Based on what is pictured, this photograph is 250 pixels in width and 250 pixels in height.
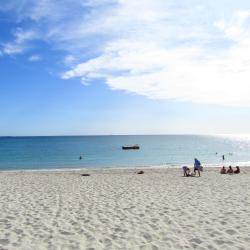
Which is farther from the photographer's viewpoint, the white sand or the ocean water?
the ocean water

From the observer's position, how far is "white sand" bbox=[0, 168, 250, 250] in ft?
25.7

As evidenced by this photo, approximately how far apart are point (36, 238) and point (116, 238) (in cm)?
189

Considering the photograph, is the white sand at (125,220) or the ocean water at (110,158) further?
the ocean water at (110,158)

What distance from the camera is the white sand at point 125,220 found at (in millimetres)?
7848

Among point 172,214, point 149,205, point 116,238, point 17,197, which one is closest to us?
point 116,238

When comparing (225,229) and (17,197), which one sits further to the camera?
(17,197)

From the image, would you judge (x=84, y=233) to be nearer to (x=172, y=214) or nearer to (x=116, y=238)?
(x=116, y=238)

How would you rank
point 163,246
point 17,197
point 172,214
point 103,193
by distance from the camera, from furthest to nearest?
point 103,193
point 17,197
point 172,214
point 163,246

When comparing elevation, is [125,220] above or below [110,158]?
below

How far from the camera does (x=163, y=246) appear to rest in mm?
7578

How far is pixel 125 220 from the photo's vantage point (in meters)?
9.85

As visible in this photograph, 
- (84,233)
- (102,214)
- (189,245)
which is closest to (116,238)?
(84,233)

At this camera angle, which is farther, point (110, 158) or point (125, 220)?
point (110, 158)

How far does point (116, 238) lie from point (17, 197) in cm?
710
